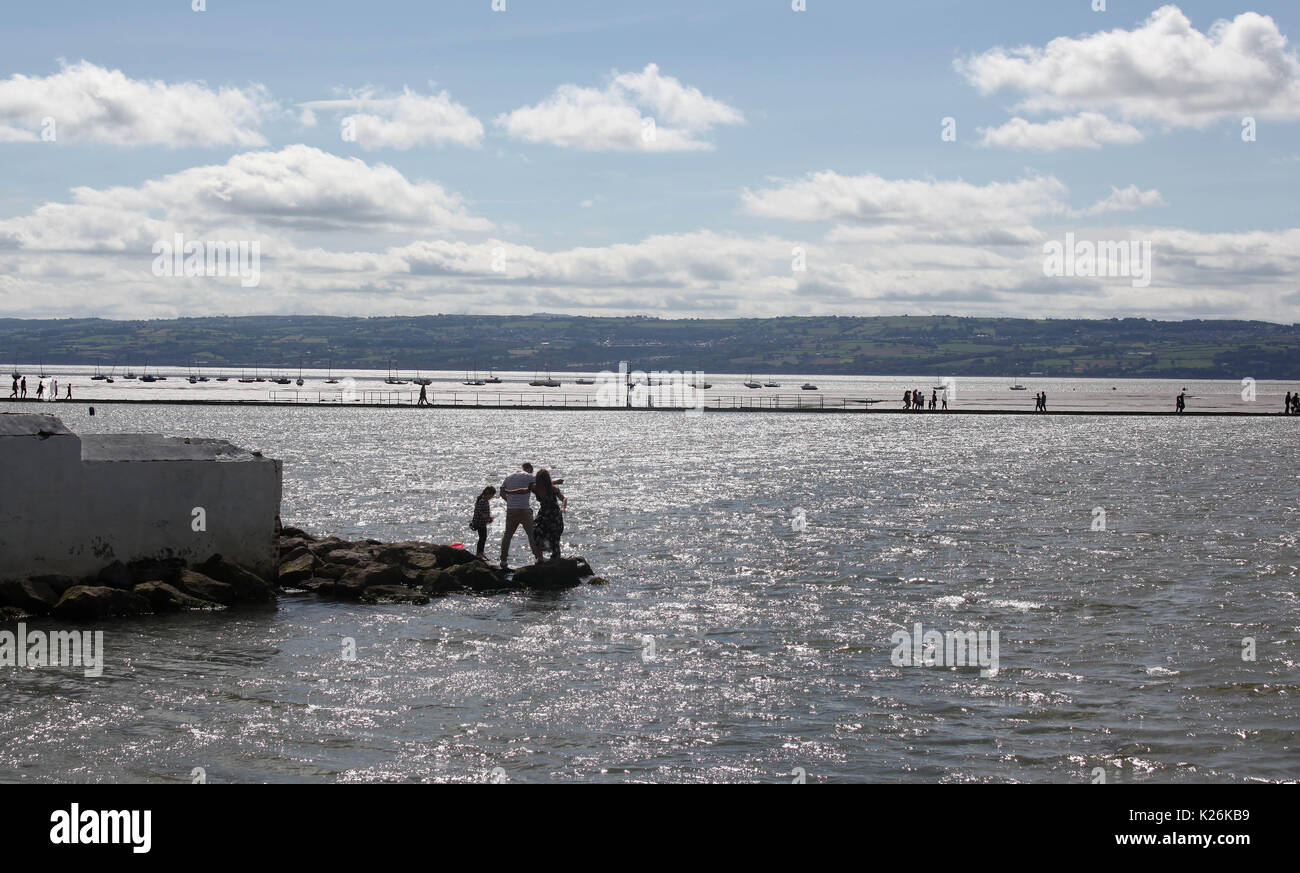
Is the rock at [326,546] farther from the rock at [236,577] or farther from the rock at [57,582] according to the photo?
the rock at [57,582]

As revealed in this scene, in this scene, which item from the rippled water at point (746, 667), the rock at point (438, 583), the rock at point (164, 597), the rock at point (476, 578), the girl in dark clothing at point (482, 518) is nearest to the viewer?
the rippled water at point (746, 667)

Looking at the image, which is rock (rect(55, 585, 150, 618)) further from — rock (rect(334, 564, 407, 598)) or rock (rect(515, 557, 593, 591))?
rock (rect(515, 557, 593, 591))

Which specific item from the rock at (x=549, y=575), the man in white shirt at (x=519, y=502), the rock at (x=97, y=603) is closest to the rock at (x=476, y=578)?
the rock at (x=549, y=575)

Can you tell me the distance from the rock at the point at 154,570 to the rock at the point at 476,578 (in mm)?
4457

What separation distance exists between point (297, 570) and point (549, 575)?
172 inches

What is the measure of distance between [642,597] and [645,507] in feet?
54.0

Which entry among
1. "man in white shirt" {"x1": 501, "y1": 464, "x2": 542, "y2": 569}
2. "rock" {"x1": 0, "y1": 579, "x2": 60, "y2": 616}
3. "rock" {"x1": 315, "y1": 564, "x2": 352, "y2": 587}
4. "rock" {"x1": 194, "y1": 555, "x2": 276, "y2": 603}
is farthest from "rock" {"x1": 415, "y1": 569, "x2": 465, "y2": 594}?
"rock" {"x1": 0, "y1": 579, "x2": 60, "y2": 616}

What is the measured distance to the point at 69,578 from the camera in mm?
18328

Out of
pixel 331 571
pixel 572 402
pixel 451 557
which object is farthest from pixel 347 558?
pixel 572 402

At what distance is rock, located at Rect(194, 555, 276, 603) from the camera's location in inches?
775

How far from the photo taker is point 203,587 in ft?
63.0

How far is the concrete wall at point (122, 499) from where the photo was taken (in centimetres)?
1805

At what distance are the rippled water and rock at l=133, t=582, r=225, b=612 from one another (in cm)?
67
